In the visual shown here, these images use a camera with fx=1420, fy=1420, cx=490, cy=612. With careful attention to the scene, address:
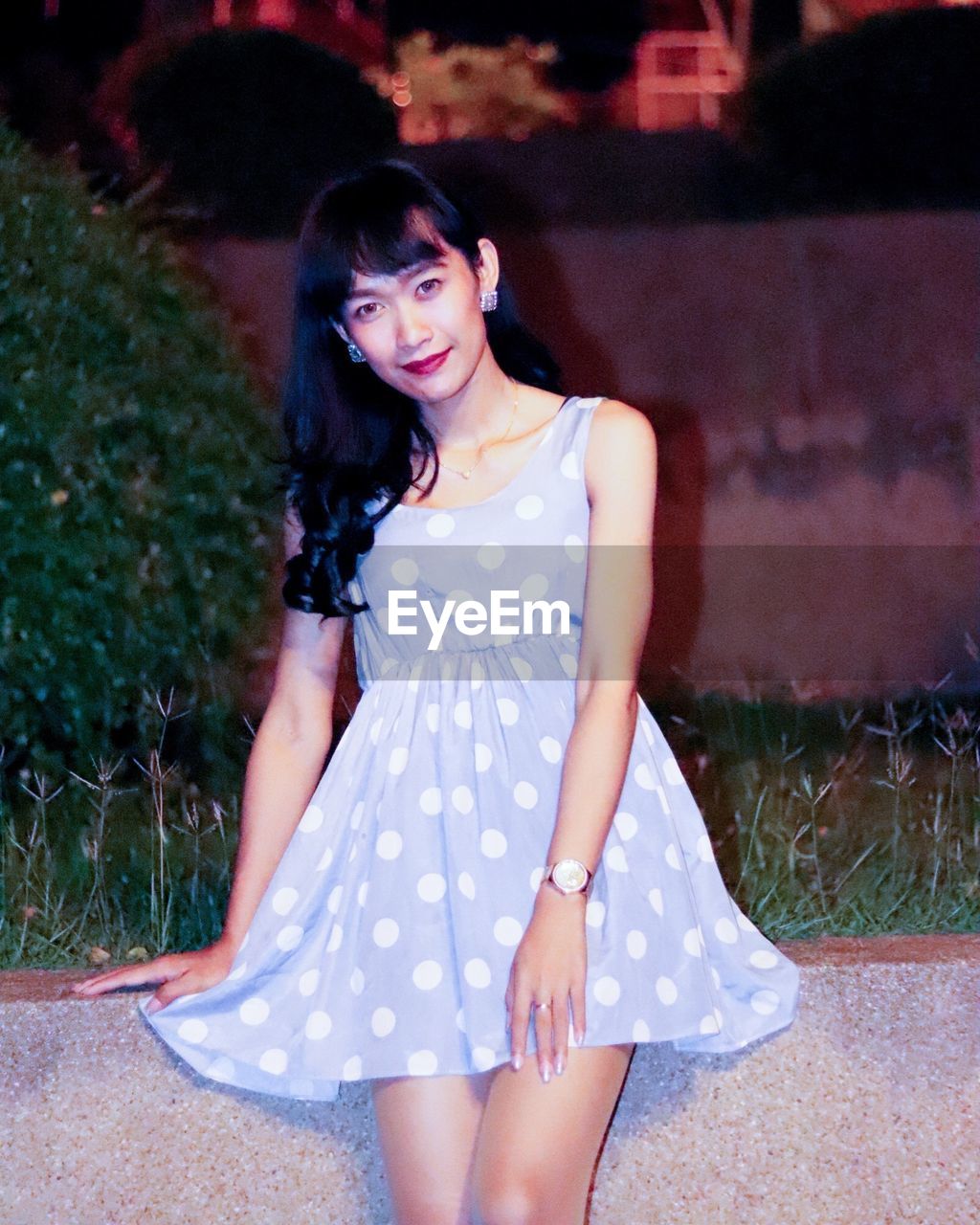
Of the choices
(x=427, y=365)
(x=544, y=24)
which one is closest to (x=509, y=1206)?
(x=427, y=365)

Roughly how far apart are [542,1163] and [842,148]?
3855 millimetres

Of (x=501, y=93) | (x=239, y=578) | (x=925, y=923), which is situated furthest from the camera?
(x=501, y=93)

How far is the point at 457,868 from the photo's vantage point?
1920mm

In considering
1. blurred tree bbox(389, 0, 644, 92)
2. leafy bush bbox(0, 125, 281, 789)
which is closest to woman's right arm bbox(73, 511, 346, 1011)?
leafy bush bbox(0, 125, 281, 789)

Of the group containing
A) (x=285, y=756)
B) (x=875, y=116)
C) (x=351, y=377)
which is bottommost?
(x=285, y=756)

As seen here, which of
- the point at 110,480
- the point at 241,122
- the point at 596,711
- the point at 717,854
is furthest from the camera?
the point at 241,122

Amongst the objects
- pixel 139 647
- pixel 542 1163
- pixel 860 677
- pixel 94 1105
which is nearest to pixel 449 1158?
pixel 542 1163

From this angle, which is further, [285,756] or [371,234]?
[285,756]

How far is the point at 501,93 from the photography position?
4.63m

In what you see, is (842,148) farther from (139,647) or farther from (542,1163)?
(542,1163)

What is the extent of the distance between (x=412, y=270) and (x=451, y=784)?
707 millimetres

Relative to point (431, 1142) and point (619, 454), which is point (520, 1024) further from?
point (619, 454)

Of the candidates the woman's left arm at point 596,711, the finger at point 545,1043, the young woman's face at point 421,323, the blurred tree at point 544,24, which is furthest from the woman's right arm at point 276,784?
the blurred tree at point 544,24

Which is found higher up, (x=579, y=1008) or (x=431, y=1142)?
(x=579, y=1008)
